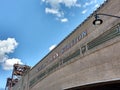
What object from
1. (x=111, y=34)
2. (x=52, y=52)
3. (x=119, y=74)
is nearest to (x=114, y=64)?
(x=119, y=74)

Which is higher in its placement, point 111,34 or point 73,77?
point 111,34

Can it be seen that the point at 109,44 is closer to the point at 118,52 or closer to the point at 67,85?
the point at 118,52

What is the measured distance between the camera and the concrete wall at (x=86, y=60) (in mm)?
11961

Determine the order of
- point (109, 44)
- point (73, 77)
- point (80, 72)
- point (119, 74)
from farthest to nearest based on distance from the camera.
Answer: point (73, 77) < point (80, 72) < point (109, 44) < point (119, 74)

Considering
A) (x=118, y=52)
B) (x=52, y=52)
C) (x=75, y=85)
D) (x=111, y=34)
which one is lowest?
(x=75, y=85)

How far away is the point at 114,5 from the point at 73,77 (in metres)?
7.01

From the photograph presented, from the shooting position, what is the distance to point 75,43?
55.3ft

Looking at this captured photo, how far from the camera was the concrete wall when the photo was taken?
1196 cm

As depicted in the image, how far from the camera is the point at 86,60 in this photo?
14492mm

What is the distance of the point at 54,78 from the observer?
802 inches

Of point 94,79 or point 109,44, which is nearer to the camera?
point 109,44

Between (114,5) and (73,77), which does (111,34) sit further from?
(73,77)

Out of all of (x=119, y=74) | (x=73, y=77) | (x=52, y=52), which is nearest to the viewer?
(x=119, y=74)

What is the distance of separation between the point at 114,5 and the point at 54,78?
10.9 meters
